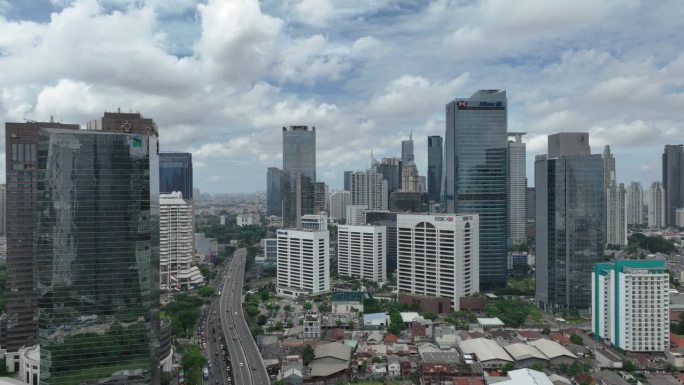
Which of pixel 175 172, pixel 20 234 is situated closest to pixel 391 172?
pixel 175 172

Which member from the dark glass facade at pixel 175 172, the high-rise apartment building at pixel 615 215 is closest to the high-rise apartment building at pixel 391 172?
the dark glass facade at pixel 175 172

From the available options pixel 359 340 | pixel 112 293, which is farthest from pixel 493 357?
pixel 112 293

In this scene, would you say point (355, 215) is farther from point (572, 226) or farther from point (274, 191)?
point (274, 191)

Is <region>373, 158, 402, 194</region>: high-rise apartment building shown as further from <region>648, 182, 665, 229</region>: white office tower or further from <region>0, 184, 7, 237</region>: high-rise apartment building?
<region>0, 184, 7, 237</region>: high-rise apartment building

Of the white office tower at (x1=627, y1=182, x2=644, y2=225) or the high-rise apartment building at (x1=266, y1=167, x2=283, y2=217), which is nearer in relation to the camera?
the white office tower at (x1=627, y1=182, x2=644, y2=225)

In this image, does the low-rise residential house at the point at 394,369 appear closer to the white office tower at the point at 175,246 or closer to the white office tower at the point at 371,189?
the white office tower at the point at 175,246

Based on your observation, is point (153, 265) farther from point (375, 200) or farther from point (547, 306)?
point (375, 200)

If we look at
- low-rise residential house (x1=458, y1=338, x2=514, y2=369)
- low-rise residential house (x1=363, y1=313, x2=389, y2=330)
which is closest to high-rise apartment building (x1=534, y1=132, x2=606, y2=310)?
low-rise residential house (x1=458, y1=338, x2=514, y2=369)
